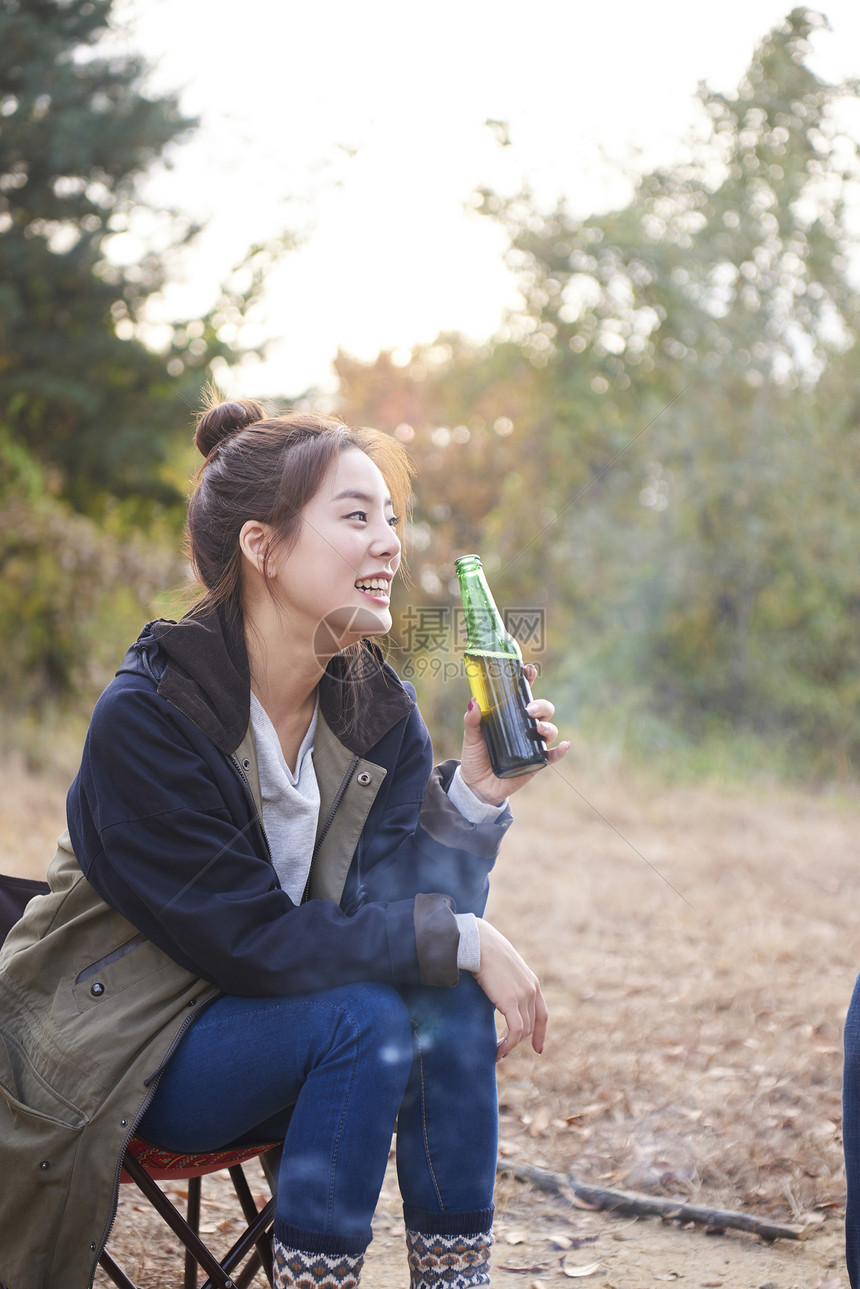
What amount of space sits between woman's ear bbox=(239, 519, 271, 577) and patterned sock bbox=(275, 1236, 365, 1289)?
42.8 inches

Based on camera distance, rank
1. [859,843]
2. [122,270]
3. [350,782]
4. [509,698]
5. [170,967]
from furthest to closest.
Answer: [122,270] → [859,843] → [509,698] → [350,782] → [170,967]

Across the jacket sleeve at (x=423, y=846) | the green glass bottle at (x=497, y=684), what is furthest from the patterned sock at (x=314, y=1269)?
the green glass bottle at (x=497, y=684)

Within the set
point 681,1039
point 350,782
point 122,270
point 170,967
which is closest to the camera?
point 170,967

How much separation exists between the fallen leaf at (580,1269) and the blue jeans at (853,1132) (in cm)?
74

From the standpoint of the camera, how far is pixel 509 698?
2084mm

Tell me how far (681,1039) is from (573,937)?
47.6 inches

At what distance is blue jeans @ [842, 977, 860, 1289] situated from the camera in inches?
65.9

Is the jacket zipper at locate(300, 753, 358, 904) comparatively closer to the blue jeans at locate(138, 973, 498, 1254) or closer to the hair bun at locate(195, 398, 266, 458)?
the blue jeans at locate(138, 973, 498, 1254)

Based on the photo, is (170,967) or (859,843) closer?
(170,967)

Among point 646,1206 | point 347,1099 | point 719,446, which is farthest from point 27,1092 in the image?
point 719,446

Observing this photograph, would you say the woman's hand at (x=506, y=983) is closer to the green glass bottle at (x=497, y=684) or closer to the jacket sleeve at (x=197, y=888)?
the jacket sleeve at (x=197, y=888)

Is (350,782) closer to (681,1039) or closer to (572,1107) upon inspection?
(572,1107)

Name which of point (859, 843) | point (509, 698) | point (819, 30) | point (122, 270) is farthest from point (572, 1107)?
point (819, 30)

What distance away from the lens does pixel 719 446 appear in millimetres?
9203
